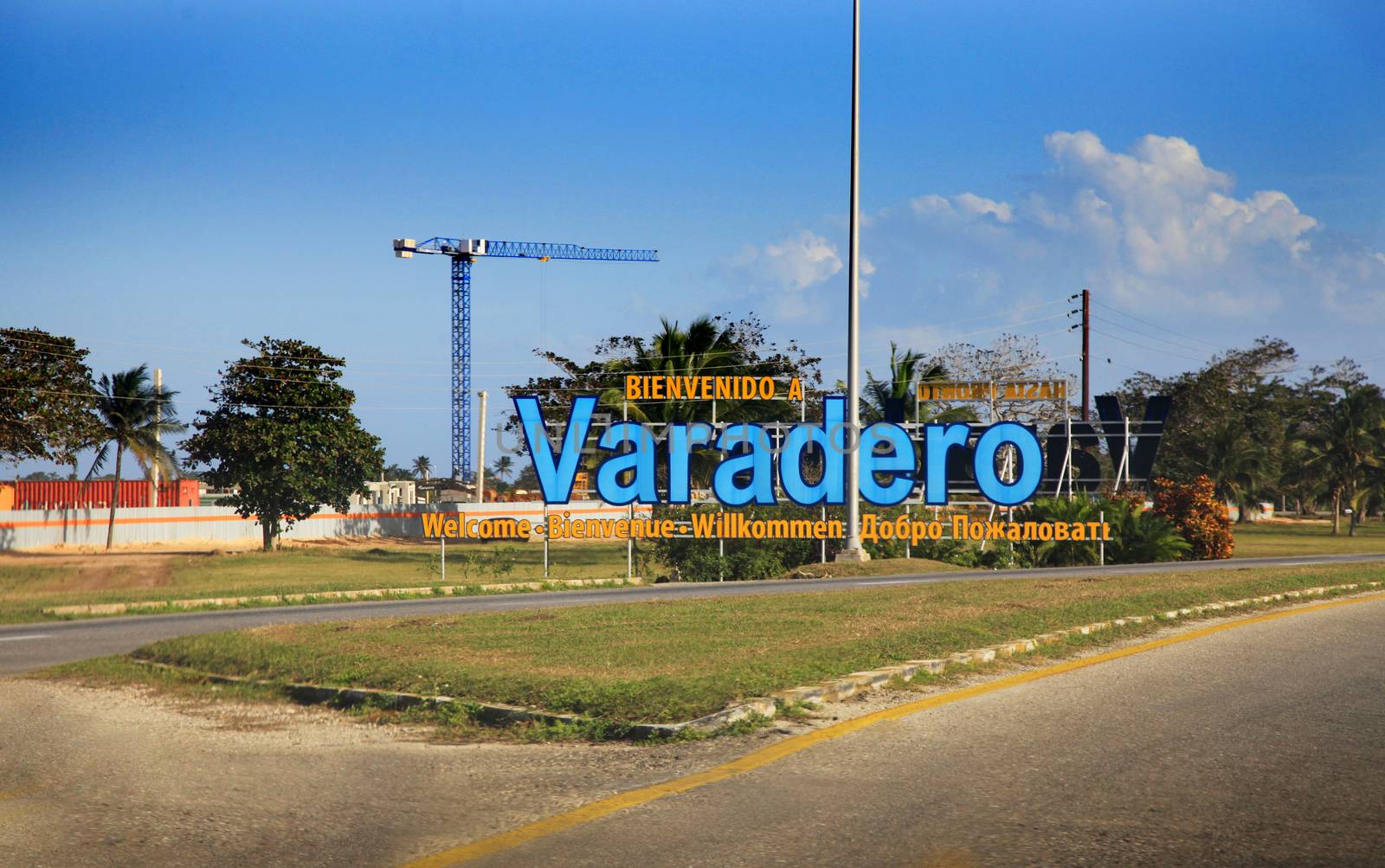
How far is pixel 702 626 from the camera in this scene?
14773mm

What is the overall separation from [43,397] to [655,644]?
41546 mm

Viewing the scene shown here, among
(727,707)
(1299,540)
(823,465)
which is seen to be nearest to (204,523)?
(823,465)

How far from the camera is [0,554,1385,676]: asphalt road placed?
14.7 meters

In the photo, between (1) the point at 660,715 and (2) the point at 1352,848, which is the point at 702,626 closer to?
(1) the point at 660,715

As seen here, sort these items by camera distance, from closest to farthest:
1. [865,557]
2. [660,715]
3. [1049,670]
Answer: [660,715], [1049,670], [865,557]

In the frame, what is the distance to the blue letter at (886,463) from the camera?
35.2m

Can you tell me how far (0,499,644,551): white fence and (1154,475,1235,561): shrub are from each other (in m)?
22.2

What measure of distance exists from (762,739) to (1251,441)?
81310mm

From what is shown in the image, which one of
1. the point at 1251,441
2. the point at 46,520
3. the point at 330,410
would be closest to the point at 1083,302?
the point at 1251,441

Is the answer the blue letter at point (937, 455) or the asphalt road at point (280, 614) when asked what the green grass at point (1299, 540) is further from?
the asphalt road at point (280, 614)

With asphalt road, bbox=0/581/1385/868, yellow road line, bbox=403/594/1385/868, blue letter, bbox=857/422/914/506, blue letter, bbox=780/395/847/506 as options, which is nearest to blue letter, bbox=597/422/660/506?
blue letter, bbox=780/395/847/506

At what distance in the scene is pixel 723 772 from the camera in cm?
706

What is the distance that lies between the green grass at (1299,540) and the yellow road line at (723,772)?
3133 centimetres

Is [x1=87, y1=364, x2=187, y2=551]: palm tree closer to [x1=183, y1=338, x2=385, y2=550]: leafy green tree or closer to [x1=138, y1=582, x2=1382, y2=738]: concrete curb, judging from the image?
[x1=183, y1=338, x2=385, y2=550]: leafy green tree
